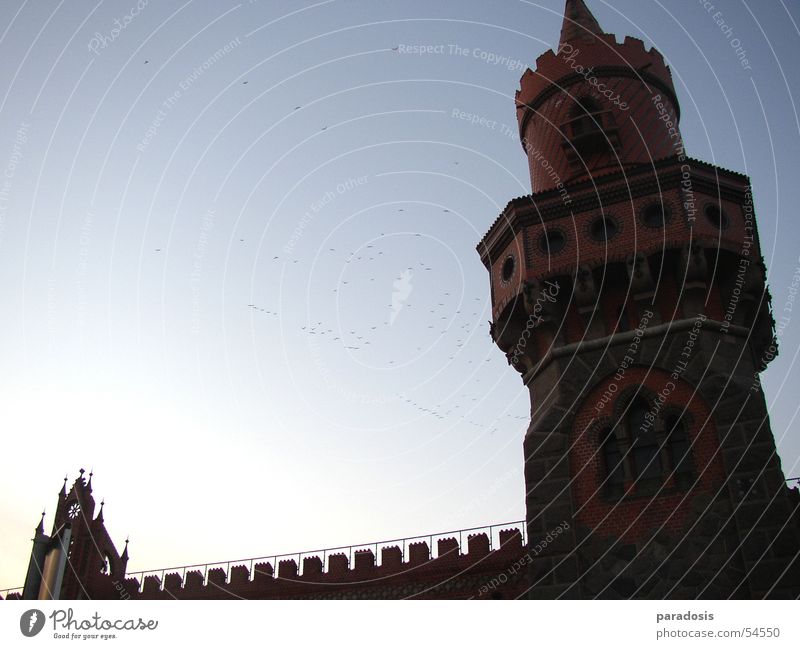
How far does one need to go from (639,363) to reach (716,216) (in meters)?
4.31

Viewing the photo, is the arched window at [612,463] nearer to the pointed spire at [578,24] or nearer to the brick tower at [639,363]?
the brick tower at [639,363]

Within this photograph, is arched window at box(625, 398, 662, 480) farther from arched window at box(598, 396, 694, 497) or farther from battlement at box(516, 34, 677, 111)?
battlement at box(516, 34, 677, 111)

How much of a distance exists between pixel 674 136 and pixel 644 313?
275 inches

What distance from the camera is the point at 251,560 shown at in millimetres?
22859

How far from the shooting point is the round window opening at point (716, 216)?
19.4 meters

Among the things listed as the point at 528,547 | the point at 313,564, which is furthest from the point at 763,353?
the point at 313,564

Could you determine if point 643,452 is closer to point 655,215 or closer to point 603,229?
point 603,229

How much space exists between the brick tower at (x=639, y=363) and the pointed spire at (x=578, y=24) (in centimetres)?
287

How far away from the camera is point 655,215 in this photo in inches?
770

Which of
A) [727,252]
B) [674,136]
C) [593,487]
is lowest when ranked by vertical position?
[593,487]

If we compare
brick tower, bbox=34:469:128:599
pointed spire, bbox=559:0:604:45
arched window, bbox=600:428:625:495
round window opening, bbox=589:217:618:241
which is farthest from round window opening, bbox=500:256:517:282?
A: brick tower, bbox=34:469:128:599

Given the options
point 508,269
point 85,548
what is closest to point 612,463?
point 508,269

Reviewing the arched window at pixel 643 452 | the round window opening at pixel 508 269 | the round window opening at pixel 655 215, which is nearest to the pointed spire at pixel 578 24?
the round window opening at pixel 655 215
